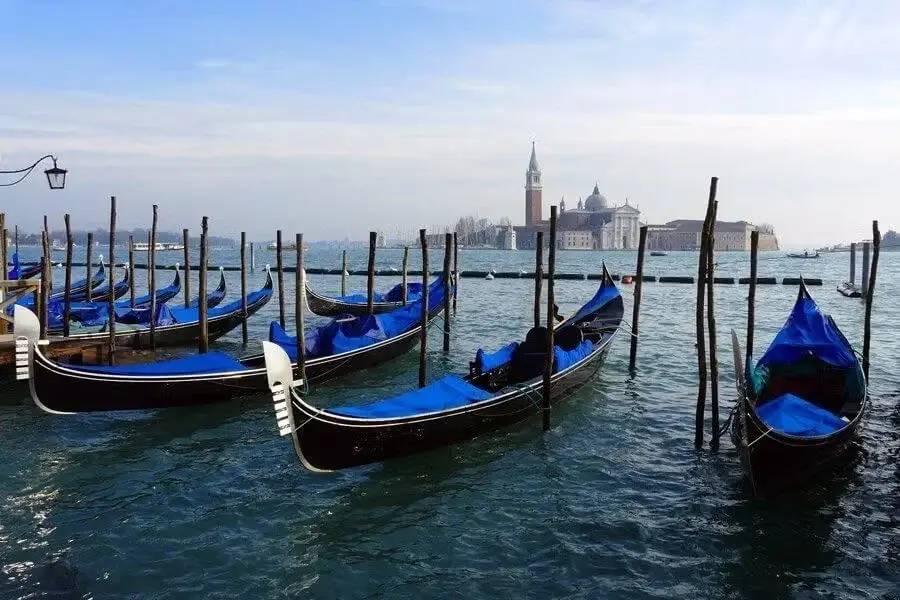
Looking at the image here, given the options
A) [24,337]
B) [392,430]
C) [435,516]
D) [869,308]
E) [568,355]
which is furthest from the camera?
[869,308]

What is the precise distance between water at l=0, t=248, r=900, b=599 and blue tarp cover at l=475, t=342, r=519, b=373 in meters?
0.89

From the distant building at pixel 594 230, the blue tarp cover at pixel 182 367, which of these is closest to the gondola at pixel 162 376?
the blue tarp cover at pixel 182 367

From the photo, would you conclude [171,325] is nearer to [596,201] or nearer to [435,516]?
[435,516]

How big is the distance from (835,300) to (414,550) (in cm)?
2392

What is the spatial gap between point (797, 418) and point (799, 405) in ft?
0.95

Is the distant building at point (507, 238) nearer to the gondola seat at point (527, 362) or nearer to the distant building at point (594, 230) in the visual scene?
the distant building at point (594, 230)

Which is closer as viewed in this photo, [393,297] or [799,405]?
[799,405]

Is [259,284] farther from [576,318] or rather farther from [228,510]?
[228,510]

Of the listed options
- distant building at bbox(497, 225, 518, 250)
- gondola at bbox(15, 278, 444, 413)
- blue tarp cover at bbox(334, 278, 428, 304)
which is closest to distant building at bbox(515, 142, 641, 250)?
distant building at bbox(497, 225, 518, 250)

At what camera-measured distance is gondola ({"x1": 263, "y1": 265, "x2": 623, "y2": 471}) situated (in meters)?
5.82

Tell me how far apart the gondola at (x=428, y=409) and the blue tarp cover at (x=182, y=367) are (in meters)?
2.35

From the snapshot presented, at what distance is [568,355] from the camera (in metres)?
9.27

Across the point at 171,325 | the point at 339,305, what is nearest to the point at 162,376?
the point at 171,325

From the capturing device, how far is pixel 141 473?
675 cm
